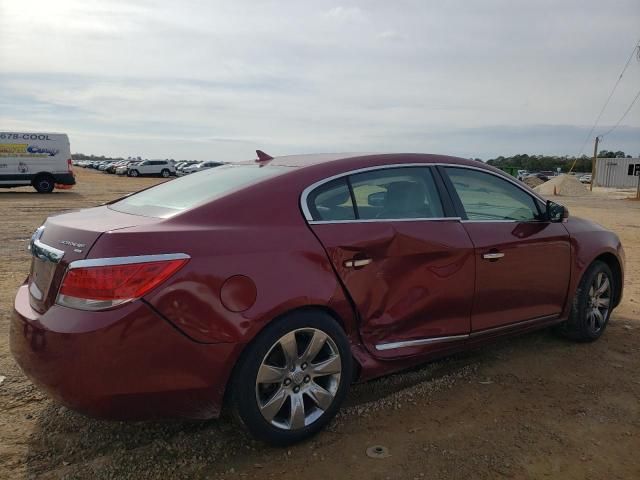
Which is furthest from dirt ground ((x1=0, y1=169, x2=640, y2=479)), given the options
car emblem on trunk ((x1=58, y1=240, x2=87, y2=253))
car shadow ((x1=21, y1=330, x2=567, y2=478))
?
car emblem on trunk ((x1=58, y1=240, x2=87, y2=253))

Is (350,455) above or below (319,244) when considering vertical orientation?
below

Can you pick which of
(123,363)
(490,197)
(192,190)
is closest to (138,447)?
(123,363)

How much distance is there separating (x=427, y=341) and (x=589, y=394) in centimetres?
119

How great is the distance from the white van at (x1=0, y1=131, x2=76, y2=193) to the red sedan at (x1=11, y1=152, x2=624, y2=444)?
857 inches

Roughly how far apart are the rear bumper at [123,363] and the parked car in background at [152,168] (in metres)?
49.4

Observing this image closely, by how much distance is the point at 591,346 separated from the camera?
4.53m

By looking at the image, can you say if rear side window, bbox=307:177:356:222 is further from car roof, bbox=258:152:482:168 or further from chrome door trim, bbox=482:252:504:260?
chrome door trim, bbox=482:252:504:260

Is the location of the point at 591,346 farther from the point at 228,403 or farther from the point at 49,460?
the point at 49,460

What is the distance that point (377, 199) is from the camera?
10.9ft

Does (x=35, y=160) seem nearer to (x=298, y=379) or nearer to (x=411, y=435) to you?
(x=298, y=379)

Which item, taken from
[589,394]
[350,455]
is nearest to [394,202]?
[350,455]

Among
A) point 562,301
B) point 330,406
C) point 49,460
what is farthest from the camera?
point 562,301

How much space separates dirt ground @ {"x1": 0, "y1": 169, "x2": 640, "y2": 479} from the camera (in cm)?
269

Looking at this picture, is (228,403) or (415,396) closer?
(228,403)
